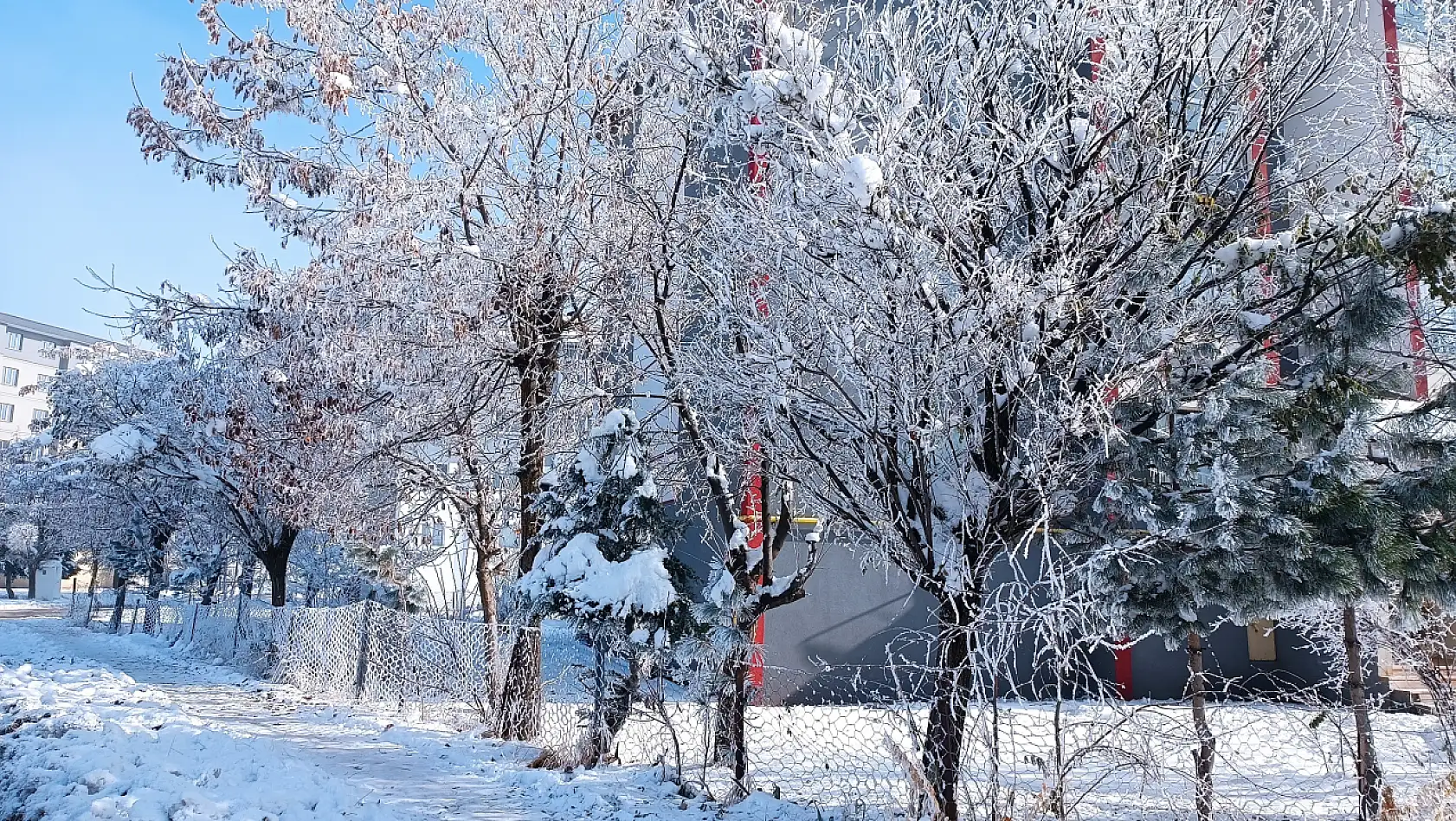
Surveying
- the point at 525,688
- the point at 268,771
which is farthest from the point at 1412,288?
the point at 268,771

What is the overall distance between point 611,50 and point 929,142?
17.6 feet

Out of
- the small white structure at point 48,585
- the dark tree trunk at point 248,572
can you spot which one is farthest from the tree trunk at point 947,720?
the small white structure at point 48,585

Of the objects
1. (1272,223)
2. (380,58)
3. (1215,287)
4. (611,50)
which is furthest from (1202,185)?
(380,58)

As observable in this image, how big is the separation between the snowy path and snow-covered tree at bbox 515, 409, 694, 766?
1.17 metres

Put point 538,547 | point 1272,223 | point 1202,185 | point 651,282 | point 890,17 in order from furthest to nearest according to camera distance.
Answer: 1. point 538,547
2. point 651,282
3. point 1272,223
4. point 890,17
5. point 1202,185

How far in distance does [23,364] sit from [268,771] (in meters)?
83.1

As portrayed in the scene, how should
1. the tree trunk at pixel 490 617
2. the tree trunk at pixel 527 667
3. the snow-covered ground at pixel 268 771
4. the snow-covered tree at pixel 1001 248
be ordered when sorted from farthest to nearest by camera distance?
the tree trunk at pixel 490 617
the tree trunk at pixel 527 667
the snow-covered ground at pixel 268 771
the snow-covered tree at pixel 1001 248

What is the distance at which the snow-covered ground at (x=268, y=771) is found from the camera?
18.7 feet

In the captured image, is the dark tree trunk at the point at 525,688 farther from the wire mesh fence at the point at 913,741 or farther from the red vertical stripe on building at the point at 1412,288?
the red vertical stripe on building at the point at 1412,288

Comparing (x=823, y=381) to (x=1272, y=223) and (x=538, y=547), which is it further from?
(x=538, y=547)

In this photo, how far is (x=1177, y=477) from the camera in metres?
5.75

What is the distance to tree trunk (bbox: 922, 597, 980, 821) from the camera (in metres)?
5.19

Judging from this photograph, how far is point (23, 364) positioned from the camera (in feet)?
232

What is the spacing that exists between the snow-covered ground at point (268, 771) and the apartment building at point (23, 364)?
67.1 meters
